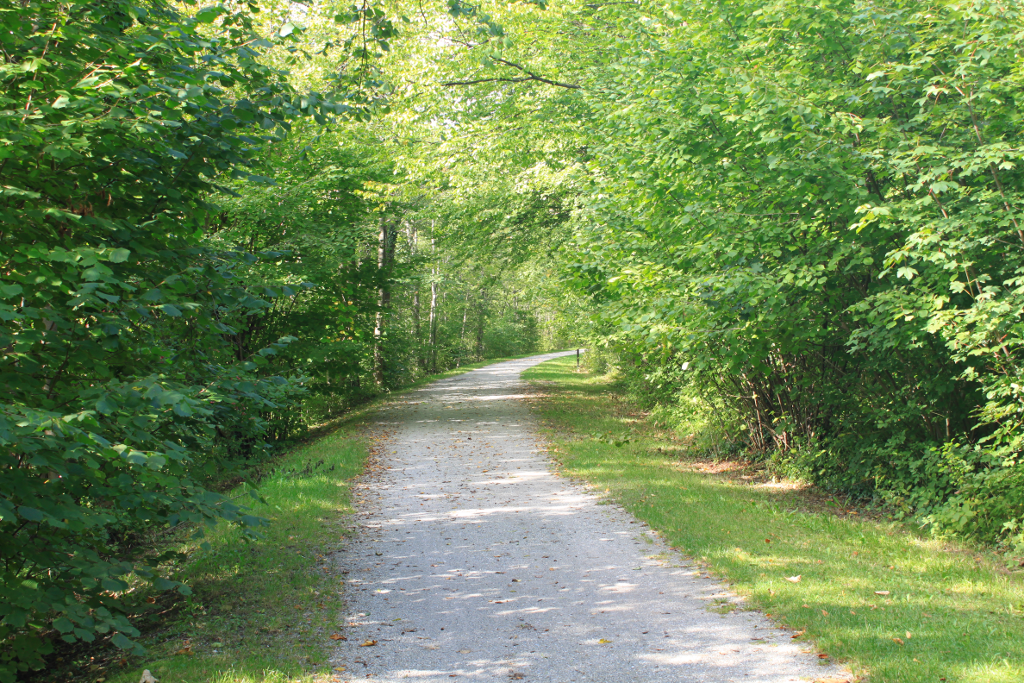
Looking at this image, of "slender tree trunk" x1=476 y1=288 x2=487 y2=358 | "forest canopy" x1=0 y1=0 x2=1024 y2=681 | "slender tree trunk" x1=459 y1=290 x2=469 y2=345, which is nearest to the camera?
"forest canopy" x1=0 y1=0 x2=1024 y2=681

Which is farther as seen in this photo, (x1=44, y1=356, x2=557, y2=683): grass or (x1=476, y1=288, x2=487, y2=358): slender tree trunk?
(x1=476, y1=288, x2=487, y2=358): slender tree trunk

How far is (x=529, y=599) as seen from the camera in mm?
5793

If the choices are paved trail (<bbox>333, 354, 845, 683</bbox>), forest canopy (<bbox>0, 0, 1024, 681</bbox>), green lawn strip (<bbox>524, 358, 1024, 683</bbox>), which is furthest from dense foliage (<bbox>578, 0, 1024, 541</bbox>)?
paved trail (<bbox>333, 354, 845, 683</bbox>)

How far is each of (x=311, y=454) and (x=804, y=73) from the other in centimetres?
1062

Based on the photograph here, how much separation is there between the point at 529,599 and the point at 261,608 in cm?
221

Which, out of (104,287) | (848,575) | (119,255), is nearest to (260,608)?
(104,287)

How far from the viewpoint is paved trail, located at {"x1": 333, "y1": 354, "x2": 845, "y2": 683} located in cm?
Result: 453

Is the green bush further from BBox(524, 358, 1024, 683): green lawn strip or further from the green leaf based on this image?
BBox(524, 358, 1024, 683): green lawn strip

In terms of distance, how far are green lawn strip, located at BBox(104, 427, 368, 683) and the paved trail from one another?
0.26 m

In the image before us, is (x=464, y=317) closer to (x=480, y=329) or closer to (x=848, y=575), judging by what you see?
(x=480, y=329)

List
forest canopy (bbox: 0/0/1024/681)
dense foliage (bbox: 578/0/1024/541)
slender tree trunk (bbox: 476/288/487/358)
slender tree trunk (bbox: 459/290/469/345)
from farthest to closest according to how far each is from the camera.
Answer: slender tree trunk (bbox: 476/288/487/358)
slender tree trunk (bbox: 459/290/469/345)
dense foliage (bbox: 578/0/1024/541)
forest canopy (bbox: 0/0/1024/681)

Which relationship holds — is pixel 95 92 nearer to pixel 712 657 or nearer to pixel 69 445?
pixel 69 445

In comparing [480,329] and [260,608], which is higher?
[480,329]

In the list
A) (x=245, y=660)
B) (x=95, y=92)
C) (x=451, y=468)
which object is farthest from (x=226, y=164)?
(x=451, y=468)
